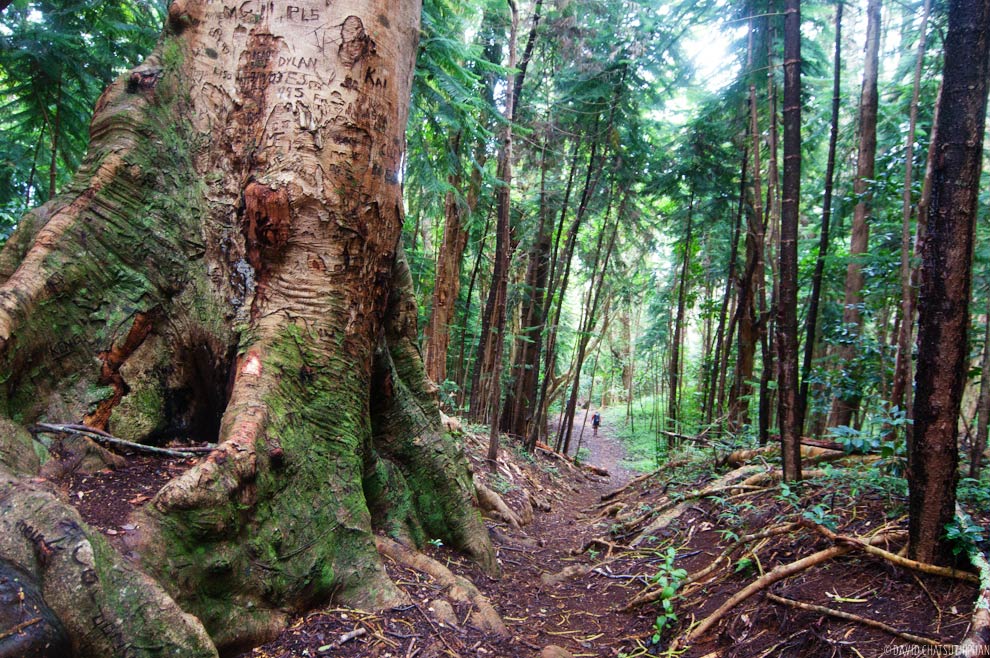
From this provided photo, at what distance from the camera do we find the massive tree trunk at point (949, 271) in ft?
8.18

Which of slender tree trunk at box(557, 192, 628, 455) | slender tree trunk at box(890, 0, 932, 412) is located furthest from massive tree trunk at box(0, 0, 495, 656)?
slender tree trunk at box(557, 192, 628, 455)

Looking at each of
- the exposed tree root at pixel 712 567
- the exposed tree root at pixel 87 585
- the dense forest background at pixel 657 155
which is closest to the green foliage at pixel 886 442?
the dense forest background at pixel 657 155

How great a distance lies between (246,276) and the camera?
124 inches

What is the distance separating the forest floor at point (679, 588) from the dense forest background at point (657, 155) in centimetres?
102

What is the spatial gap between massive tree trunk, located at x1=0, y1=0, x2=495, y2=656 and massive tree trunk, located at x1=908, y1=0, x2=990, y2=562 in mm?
2918

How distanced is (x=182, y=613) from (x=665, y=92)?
38.3 feet

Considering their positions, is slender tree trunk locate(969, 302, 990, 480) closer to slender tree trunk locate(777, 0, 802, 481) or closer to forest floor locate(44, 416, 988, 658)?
forest floor locate(44, 416, 988, 658)

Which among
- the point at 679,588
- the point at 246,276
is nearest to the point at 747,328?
the point at 679,588

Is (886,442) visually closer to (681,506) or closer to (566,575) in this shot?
(681,506)

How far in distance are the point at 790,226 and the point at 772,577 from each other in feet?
9.48

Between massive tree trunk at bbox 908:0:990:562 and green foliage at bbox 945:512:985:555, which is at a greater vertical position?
massive tree trunk at bbox 908:0:990:562

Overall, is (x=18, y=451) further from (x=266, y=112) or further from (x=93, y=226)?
(x=266, y=112)

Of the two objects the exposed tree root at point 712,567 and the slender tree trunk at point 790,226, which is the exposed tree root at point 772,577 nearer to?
the exposed tree root at point 712,567

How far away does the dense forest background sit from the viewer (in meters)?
5.58
